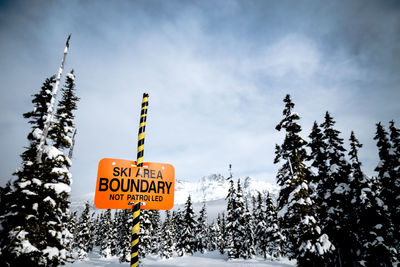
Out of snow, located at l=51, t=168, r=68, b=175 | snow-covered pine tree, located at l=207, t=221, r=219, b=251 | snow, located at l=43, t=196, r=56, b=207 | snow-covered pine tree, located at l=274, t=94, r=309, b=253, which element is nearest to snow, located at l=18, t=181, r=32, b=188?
snow, located at l=43, t=196, r=56, b=207

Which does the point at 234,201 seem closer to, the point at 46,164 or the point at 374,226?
the point at 374,226

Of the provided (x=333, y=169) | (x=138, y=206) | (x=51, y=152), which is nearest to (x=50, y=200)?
(x=51, y=152)

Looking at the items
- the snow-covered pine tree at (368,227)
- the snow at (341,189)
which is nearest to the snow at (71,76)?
the snow at (341,189)

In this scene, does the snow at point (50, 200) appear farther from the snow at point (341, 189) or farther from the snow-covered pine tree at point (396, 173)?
the snow-covered pine tree at point (396, 173)

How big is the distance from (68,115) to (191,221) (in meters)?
39.6

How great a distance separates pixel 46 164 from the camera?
14.2 metres

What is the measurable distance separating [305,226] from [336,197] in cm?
700

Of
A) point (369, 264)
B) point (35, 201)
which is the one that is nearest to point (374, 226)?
point (369, 264)

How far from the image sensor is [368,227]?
21.7 meters

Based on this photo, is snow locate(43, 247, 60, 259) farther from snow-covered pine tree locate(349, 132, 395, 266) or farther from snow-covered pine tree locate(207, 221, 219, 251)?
snow-covered pine tree locate(207, 221, 219, 251)

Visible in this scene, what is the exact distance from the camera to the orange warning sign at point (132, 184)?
4.59 meters

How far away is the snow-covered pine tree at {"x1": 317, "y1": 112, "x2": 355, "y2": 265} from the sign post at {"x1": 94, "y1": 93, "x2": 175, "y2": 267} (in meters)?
22.3

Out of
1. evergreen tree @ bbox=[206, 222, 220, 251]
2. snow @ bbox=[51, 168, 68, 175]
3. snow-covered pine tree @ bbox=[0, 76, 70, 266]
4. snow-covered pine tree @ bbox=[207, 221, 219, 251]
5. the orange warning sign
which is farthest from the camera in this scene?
snow-covered pine tree @ bbox=[207, 221, 219, 251]

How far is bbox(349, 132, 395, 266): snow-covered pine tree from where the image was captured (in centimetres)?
2105
